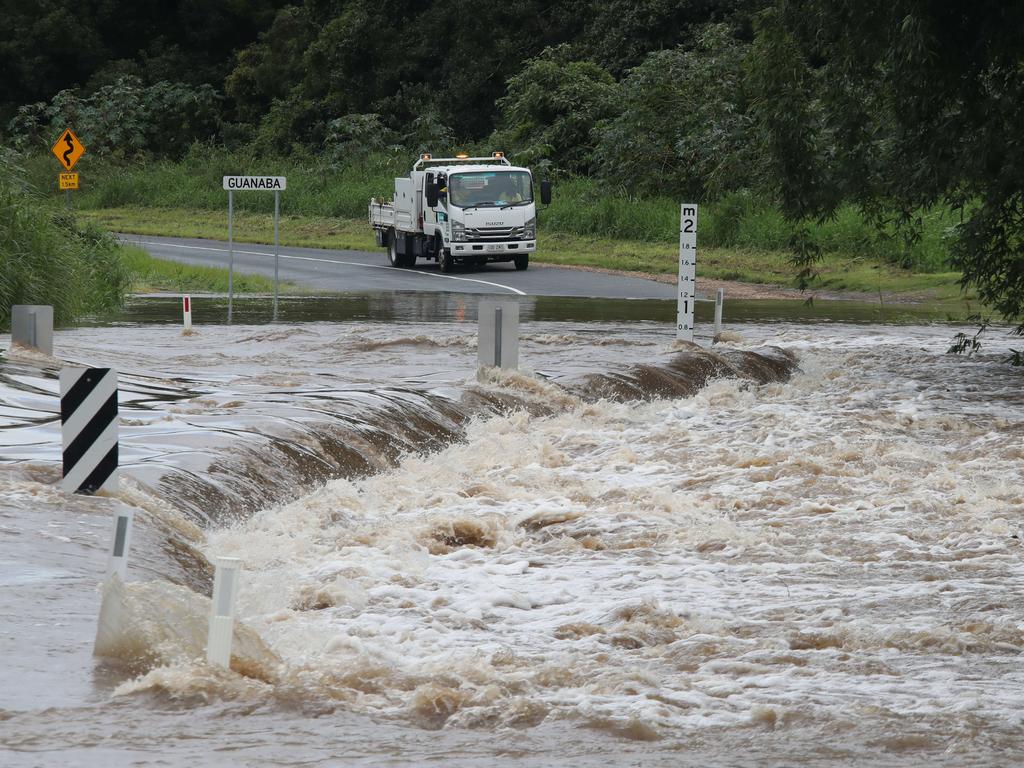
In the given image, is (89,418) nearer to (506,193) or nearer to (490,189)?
(490,189)

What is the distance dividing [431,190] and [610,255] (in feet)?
17.2

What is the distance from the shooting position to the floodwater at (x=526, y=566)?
5918mm

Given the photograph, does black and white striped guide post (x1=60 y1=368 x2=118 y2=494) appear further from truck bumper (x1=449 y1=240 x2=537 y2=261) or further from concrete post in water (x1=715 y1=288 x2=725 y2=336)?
truck bumper (x1=449 y1=240 x2=537 y2=261)

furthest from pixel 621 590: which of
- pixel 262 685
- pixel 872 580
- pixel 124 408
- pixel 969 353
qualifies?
pixel 969 353

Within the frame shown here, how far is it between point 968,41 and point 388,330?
28.4 feet

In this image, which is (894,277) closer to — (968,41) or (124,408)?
(968,41)

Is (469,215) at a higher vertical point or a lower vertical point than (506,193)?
lower

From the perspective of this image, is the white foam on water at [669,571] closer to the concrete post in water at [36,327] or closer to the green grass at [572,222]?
the concrete post in water at [36,327]

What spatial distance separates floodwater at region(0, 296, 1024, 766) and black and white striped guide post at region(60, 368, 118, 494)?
260 mm

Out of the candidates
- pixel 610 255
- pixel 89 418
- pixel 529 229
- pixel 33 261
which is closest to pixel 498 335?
pixel 33 261

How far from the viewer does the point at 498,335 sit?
1545 cm

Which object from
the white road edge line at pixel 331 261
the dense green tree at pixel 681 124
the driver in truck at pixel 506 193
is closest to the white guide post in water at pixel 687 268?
the white road edge line at pixel 331 261

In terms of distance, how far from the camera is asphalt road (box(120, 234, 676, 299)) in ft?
95.3

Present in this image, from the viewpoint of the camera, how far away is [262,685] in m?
6.27
